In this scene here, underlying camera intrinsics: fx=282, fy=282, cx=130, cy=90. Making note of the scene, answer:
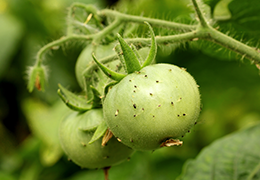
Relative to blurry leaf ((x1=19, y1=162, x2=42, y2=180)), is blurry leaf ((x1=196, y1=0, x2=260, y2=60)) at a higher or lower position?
higher

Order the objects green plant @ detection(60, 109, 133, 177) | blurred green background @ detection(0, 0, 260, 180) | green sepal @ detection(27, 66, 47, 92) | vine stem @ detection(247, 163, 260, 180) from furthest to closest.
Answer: blurred green background @ detection(0, 0, 260, 180)
vine stem @ detection(247, 163, 260, 180)
green sepal @ detection(27, 66, 47, 92)
green plant @ detection(60, 109, 133, 177)

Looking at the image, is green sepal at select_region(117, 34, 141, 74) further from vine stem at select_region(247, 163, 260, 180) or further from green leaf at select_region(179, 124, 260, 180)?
vine stem at select_region(247, 163, 260, 180)

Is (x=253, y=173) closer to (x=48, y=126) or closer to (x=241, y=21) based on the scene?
(x=241, y=21)

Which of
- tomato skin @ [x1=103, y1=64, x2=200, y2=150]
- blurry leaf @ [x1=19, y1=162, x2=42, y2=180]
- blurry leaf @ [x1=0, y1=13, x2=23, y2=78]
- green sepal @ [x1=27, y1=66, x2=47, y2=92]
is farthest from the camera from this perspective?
blurry leaf @ [x1=0, y1=13, x2=23, y2=78]

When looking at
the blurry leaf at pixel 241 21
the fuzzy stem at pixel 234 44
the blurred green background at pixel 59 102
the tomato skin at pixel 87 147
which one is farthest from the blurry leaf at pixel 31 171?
the fuzzy stem at pixel 234 44

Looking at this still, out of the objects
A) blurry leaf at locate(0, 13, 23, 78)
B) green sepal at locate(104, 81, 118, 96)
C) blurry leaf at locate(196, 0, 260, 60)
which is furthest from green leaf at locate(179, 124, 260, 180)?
blurry leaf at locate(0, 13, 23, 78)

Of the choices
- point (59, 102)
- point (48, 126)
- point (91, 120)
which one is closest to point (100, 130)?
point (91, 120)

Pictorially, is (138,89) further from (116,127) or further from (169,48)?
(169,48)
